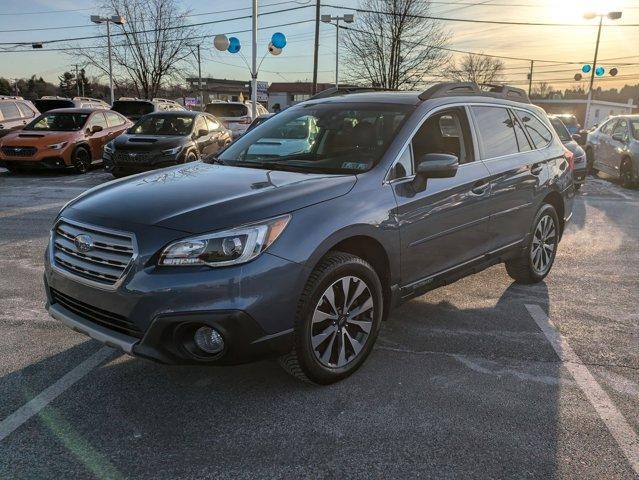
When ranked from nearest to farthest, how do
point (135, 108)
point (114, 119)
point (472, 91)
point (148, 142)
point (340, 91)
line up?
point (472, 91) → point (340, 91) → point (148, 142) → point (114, 119) → point (135, 108)

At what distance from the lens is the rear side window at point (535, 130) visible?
16.9 ft

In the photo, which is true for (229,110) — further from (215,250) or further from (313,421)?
(313,421)

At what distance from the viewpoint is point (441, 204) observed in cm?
384

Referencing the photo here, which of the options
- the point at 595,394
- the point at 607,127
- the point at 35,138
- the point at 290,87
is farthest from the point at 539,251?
the point at 290,87

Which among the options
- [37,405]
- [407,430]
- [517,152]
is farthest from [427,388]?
[517,152]

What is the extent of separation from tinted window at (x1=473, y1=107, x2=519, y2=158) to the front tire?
1.77 m

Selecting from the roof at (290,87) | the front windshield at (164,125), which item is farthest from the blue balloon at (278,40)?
the roof at (290,87)

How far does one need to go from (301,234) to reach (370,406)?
1.04 m

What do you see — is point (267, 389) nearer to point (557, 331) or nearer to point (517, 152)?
point (557, 331)

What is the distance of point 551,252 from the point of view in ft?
Answer: 18.2

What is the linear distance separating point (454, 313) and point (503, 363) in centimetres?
95

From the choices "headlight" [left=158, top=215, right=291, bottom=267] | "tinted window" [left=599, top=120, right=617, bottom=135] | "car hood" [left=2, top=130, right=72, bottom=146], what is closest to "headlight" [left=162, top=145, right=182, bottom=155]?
"car hood" [left=2, top=130, right=72, bottom=146]

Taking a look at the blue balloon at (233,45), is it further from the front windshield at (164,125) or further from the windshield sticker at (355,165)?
the windshield sticker at (355,165)

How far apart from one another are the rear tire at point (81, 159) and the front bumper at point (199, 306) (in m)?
11.7
